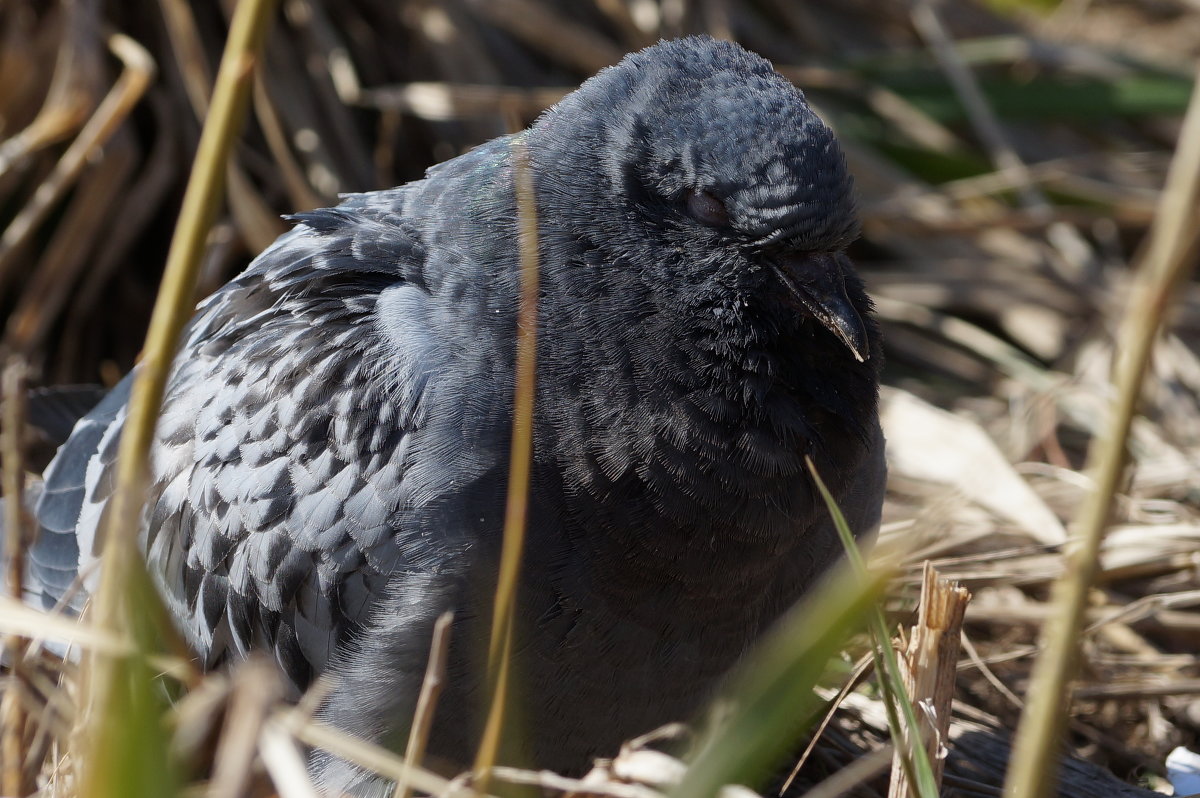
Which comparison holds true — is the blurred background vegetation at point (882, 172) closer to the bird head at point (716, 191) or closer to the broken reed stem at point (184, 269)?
the bird head at point (716, 191)

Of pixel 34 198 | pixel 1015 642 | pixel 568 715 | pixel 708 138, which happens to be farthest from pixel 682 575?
pixel 34 198

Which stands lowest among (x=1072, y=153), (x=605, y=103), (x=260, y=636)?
(x=260, y=636)

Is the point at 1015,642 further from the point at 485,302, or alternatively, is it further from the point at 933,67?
the point at 933,67

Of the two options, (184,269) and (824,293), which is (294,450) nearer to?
(824,293)

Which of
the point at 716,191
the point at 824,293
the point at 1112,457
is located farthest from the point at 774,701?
the point at 716,191

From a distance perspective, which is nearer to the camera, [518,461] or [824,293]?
[518,461]
